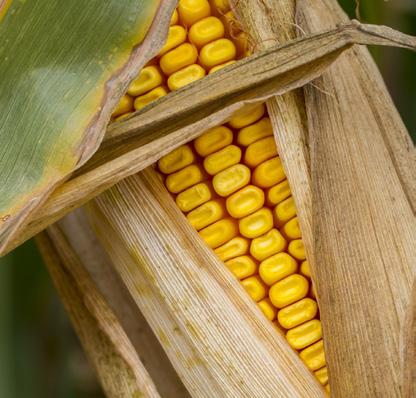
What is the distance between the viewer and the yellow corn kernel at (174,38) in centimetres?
110

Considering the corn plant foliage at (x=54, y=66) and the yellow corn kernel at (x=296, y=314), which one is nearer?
the corn plant foliage at (x=54, y=66)

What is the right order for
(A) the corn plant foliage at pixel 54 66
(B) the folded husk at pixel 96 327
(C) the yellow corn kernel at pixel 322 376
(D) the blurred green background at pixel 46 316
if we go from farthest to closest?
(D) the blurred green background at pixel 46 316 < (B) the folded husk at pixel 96 327 < (C) the yellow corn kernel at pixel 322 376 < (A) the corn plant foliage at pixel 54 66

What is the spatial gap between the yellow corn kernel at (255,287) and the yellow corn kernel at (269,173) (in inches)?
5.1

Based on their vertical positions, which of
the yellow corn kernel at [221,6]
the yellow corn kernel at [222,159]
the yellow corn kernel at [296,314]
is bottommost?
the yellow corn kernel at [296,314]

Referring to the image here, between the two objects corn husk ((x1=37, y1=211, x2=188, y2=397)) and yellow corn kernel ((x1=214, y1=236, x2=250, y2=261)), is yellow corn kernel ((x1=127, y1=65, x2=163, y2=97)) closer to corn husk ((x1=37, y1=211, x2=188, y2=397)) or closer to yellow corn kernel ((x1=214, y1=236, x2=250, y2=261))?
yellow corn kernel ((x1=214, y1=236, x2=250, y2=261))

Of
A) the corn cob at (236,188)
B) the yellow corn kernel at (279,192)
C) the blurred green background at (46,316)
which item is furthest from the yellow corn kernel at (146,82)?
the blurred green background at (46,316)

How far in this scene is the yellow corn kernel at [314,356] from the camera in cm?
109

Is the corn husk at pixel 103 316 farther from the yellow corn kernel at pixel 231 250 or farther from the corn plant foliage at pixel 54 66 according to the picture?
the corn plant foliage at pixel 54 66

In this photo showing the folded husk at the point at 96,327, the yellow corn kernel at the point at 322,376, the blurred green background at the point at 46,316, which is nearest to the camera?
the yellow corn kernel at the point at 322,376

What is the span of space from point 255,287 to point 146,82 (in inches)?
12.3

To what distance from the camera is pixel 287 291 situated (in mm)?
1093

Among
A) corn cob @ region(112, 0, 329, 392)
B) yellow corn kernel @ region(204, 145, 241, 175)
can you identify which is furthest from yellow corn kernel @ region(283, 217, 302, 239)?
yellow corn kernel @ region(204, 145, 241, 175)

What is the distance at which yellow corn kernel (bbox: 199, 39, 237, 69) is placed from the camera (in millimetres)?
1097

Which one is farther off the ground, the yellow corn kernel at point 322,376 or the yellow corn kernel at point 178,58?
the yellow corn kernel at point 178,58
